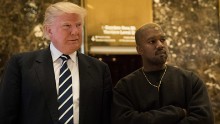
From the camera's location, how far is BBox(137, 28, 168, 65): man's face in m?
2.76

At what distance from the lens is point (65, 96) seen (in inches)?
102

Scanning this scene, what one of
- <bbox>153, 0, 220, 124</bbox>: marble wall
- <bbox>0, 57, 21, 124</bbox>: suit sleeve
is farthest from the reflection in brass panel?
<bbox>0, 57, 21, 124</bbox>: suit sleeve

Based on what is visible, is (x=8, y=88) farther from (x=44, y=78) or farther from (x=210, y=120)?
(x=210, y=120)

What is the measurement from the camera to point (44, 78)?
2.61 metres

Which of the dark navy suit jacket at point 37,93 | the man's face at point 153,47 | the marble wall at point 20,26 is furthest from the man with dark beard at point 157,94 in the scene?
the marble wall at point 20,26

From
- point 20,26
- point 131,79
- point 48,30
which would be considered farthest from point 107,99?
point 20,26

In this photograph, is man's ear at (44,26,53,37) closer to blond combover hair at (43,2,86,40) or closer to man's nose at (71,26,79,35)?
blond combover hair at (43,2,86,40)

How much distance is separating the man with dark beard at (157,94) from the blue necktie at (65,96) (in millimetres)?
343

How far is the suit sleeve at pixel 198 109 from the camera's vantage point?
2514 millimetres

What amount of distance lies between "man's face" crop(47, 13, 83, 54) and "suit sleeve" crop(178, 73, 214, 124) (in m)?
0.92

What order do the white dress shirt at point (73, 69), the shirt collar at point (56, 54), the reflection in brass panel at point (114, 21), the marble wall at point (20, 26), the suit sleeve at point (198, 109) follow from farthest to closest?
the reflection in brass panel at point (114, 21), the marble wall at point (20, 26), the shirt collar at point (56, 54), the white dress shirt at point (73, 69), the suit sleeve at point (198, 109)

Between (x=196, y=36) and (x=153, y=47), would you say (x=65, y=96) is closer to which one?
(x=153, y=47)

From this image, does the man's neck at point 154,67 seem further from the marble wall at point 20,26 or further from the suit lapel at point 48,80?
the marble wall at point 20,26

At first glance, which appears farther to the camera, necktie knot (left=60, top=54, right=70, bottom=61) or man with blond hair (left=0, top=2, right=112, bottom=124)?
necktie knot (left=60, top=54, right=70, bottom=61)
